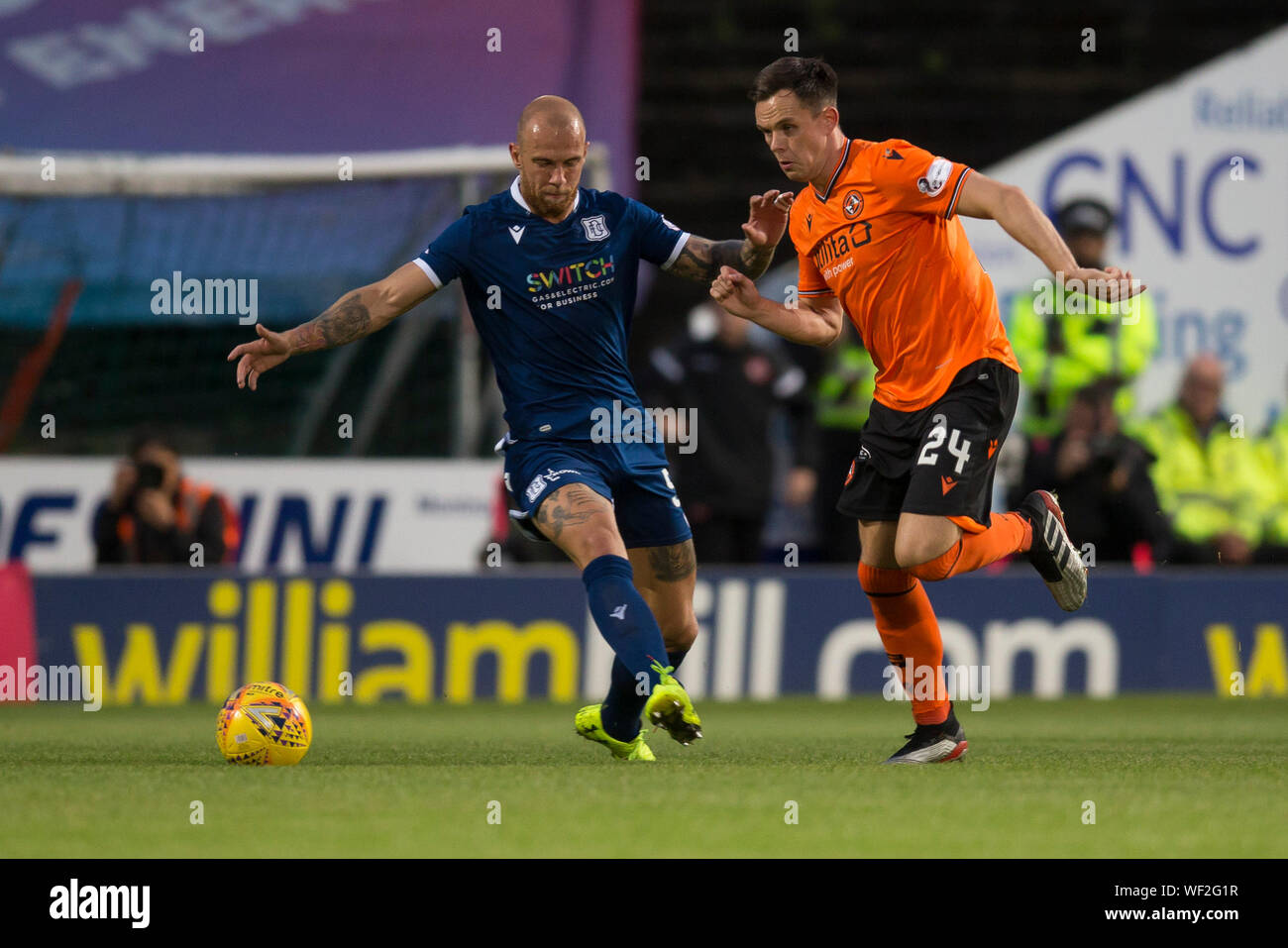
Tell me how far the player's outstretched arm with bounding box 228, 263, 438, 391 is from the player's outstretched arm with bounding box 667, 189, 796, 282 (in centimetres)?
93

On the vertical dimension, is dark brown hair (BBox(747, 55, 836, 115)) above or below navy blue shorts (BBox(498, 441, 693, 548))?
above

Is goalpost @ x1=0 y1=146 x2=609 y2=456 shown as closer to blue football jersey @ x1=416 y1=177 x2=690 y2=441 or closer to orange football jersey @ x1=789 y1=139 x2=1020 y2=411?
blue football jersey @ x1=416 y1=177 x2=690 y2=441

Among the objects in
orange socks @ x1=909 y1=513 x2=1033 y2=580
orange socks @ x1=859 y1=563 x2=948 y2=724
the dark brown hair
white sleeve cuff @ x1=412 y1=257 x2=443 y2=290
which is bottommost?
orange socks @ x1=859 y1=563 x2=948 y2=724

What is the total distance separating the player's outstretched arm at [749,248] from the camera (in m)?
6.97

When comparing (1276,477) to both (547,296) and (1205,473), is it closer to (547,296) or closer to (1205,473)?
(1205,473)

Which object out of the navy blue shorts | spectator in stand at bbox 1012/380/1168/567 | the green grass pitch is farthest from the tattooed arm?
spectator in stand at bbox 1012/380/1168/567

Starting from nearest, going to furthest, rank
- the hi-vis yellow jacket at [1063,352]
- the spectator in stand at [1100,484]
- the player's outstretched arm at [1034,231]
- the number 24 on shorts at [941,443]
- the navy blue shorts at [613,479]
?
the player's outstretched arm at [1034,231]
the number 24 on shorts at [941,443]
the navy blue shorts at [613,479]
the spectator in stand at [1100,484]
the hi-vis yellow jacket at [1063,352]

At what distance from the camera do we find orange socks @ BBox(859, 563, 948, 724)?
6891 millimetres

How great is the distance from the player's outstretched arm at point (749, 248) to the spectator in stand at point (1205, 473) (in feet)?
21.8

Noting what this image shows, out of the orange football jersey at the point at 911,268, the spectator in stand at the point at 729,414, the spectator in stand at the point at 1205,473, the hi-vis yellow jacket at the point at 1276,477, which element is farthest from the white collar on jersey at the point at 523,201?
the hi-vis yellow jacket at the point at 1276,477

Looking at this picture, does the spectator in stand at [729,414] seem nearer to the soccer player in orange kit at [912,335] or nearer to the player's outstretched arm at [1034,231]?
the soccer player in orange kit at [912,335]

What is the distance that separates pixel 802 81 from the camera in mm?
6699

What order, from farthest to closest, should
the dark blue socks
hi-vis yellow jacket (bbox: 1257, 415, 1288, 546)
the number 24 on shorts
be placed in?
hi-vis yellow jacket (bbox: 1257, 415, 1288, 546), the number 24 on shorts, the dark blue socks

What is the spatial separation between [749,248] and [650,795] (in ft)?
7.32
